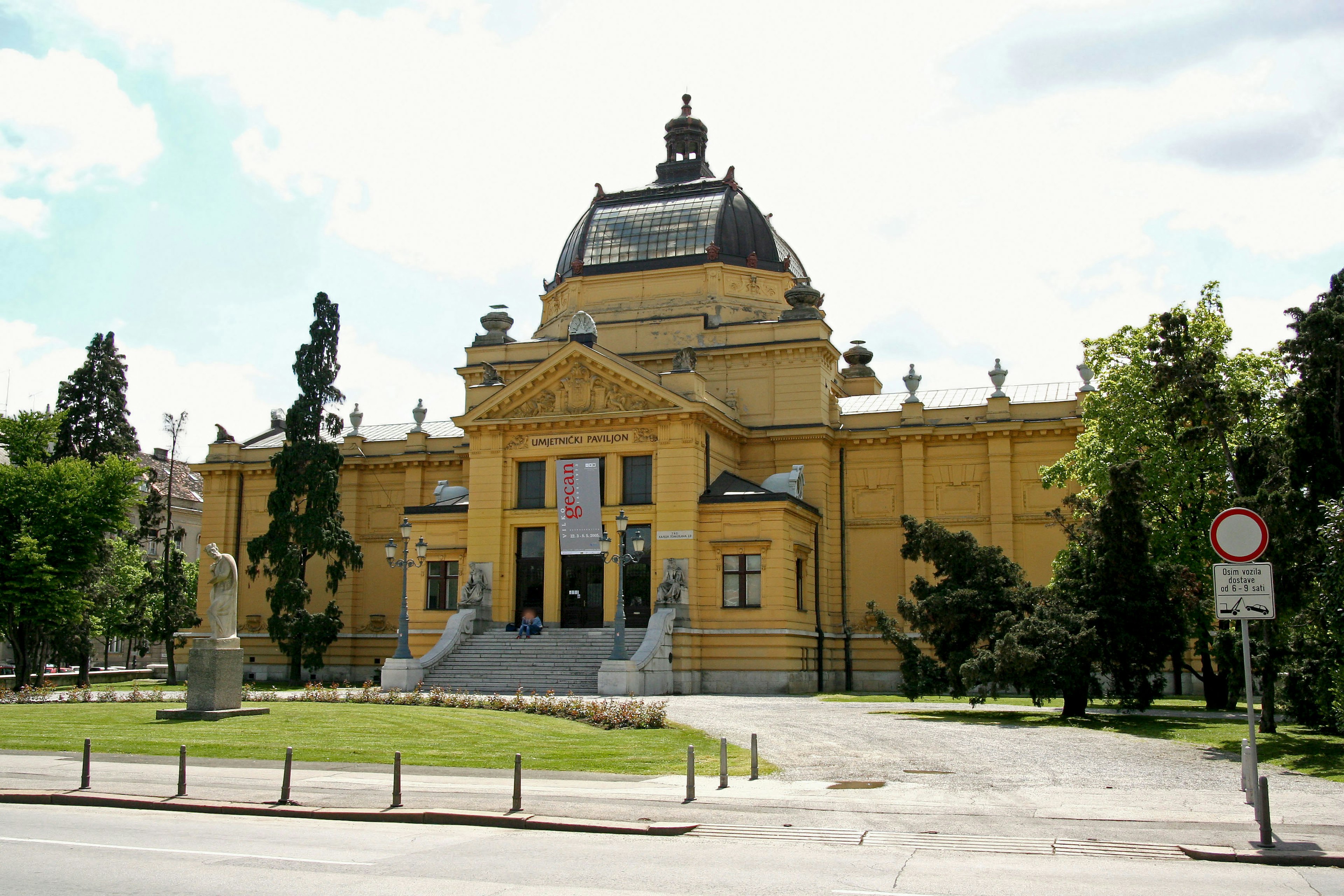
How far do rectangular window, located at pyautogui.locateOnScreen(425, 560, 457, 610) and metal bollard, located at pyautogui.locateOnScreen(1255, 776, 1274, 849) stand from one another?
123ft

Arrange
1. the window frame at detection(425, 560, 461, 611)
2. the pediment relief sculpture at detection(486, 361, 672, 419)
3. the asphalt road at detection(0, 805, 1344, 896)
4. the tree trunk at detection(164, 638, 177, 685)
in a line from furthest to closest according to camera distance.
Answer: the tree trunk at detection(164, 638, 177, 685) < the window frame at detection(425, 560, 461, 611) < the pediment relief sculpture at detection(486, 361, 672, 419) < the asphalt road at detection(0, 805, 1344, 896)

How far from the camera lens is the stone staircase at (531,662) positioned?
3825 cm

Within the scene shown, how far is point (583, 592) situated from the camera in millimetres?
44031

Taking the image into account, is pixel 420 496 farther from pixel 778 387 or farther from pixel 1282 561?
pixel 1282 561

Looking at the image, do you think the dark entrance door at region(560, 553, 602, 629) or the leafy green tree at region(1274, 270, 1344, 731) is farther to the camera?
the dark entrance door at region(560, 553, 602, 629)

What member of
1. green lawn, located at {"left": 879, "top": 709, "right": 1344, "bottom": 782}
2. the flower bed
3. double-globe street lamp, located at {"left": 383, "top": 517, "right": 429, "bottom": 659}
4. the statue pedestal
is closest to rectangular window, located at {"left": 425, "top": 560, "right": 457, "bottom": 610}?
double-globe street lamp, located at {"left": 383, "top": 517, "right": 429, "bottom": 659}

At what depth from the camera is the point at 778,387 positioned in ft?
160

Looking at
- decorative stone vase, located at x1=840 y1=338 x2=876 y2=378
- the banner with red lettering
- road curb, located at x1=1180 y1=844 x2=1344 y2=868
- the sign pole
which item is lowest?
road curb, located at x1=1180 y1=844 x2=1344 y2=868

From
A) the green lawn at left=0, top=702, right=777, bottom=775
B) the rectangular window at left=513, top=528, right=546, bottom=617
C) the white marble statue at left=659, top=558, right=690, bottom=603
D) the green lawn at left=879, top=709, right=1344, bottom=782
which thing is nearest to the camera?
the green lawn at left=879, top=709, right=1344, bottom=782

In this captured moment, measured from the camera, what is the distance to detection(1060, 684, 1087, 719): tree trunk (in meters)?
28.1

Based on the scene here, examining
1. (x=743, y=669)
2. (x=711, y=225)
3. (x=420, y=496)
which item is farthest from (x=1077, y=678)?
(x=420, y=496)

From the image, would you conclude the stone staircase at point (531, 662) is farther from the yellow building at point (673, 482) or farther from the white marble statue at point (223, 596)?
the white marble statue at point (223, 596)

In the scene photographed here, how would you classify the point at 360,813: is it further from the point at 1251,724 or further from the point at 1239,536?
the point at 1239,536

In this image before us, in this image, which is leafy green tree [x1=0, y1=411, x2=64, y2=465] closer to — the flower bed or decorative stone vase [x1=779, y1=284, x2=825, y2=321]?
the flower bed
